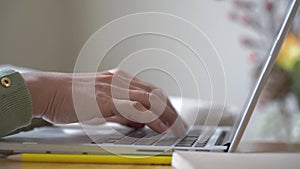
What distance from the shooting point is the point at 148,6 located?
7.47 ft

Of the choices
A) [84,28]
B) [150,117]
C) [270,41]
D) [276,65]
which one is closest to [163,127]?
[150,117]

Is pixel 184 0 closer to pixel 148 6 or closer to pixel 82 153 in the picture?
pixel 148 6

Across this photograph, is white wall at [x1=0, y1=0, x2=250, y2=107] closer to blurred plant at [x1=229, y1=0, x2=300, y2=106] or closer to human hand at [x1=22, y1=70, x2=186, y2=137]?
blurred plant at [x1=229, y1=0, x2=300, y2=106]

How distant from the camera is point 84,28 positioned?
237cm

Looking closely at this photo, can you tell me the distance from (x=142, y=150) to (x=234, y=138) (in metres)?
0.10

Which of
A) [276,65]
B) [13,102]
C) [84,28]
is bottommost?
[84,28]

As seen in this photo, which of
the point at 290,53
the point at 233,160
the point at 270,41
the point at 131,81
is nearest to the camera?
the point at 233,160

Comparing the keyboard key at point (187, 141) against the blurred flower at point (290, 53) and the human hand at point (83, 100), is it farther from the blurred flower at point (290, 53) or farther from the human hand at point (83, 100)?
the blurred flower at point (290, 53)

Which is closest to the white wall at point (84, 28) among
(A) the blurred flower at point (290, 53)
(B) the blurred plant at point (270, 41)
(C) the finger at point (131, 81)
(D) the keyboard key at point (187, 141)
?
(B) the blurred plant at point (270, 41)

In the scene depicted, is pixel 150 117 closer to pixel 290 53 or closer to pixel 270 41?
pixel 290 53

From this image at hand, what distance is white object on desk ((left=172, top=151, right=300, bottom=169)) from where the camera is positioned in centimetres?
49

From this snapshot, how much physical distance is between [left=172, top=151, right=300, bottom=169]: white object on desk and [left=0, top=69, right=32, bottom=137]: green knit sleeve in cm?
20

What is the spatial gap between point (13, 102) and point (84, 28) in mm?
1799

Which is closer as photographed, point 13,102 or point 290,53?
point 13,102
